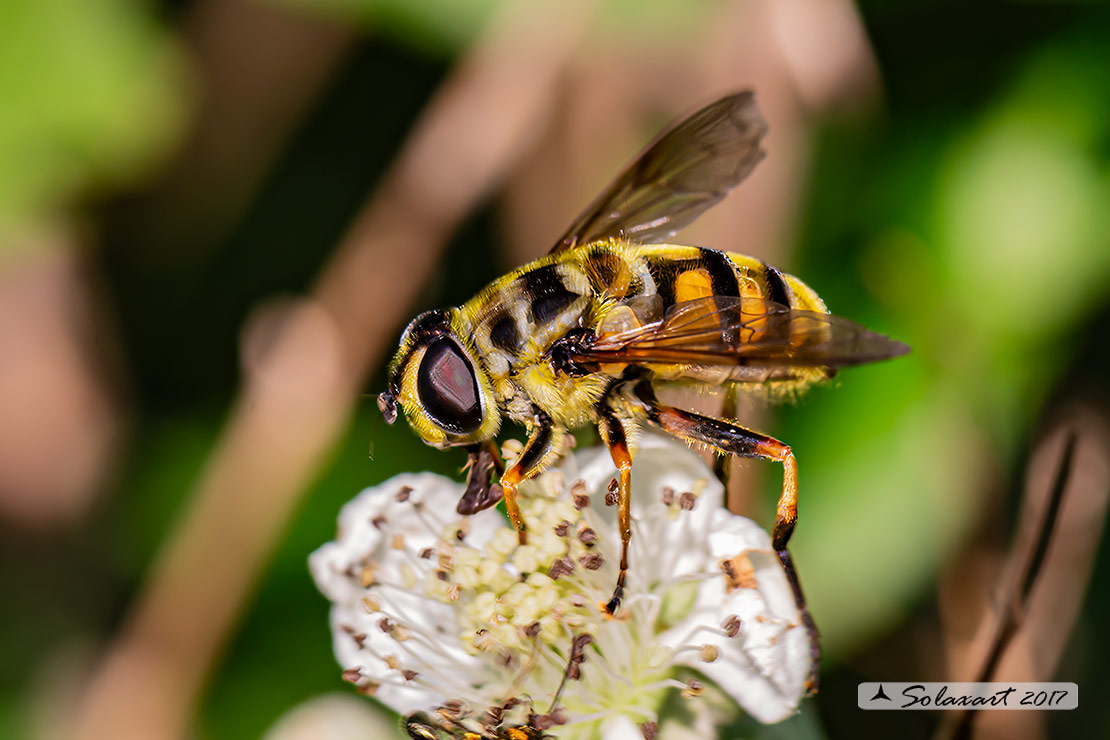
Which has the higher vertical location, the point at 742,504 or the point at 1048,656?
the point at 742,504

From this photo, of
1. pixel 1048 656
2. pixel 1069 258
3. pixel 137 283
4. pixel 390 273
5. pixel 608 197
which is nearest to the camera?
pixel 608 197

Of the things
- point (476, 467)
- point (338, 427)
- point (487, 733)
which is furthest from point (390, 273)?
point (487, 733)

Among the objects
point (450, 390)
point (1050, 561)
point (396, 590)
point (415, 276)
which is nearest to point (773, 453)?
point (450, 390)

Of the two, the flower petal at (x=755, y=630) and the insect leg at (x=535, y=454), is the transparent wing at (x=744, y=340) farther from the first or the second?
the flower petal at (x=755, y=630)

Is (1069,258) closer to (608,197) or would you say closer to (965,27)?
(965,27)

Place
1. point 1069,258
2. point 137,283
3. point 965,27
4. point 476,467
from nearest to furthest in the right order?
point 476,467
point 1069,258
point 965,27
point 137,283

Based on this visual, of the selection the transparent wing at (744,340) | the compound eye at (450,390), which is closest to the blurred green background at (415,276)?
the transparent wing at (744,340)
